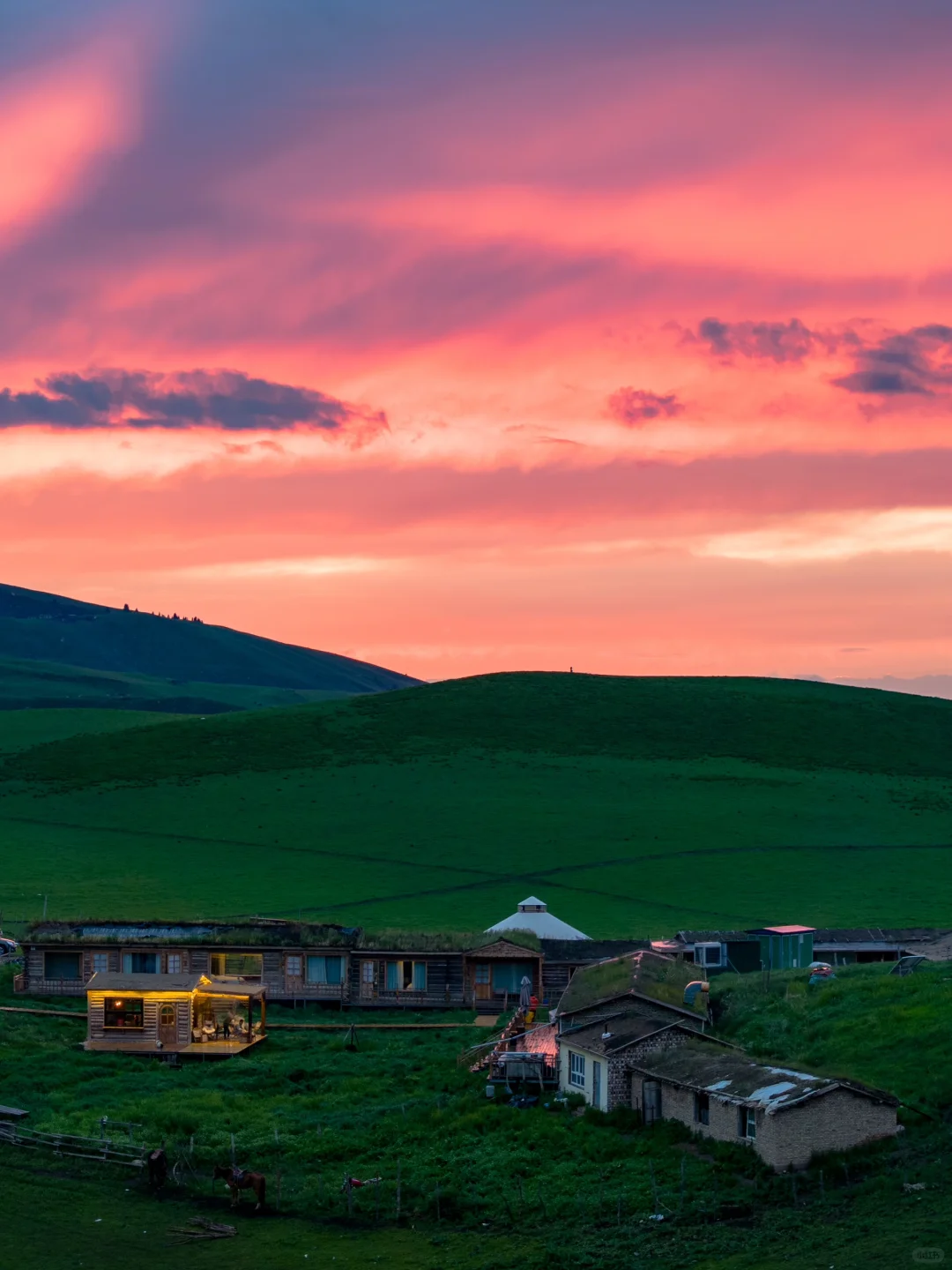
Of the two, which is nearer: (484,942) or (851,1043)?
(851,1043)

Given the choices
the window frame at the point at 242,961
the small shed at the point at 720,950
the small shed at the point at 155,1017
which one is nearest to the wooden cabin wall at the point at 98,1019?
the small shed at the point at 155,1017

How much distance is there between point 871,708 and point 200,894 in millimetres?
87134

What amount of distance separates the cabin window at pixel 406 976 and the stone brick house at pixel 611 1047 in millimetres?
22146

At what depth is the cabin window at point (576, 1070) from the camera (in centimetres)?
5569

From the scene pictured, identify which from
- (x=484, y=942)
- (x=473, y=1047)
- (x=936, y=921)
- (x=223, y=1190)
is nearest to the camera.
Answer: (x=223, y=1190)

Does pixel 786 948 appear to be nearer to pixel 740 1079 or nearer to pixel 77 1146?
pixel 740 1079

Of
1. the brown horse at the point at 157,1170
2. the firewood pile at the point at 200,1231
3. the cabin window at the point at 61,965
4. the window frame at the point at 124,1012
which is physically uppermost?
the cabin window at the point at 61,965

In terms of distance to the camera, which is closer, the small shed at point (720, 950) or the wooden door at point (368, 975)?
the wooden door at point (368, 975)

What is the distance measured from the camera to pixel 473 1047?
6406 centimetres

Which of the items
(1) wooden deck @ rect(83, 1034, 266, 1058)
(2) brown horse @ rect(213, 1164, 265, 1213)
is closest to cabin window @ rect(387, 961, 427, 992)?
(1) wooden deck @ rect(83, 1034, 266, 1058)

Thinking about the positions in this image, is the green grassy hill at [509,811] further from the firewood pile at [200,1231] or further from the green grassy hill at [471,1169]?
the firewood pile at [200,1231]

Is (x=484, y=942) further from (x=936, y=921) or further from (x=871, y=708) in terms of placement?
(x=871, y=708)

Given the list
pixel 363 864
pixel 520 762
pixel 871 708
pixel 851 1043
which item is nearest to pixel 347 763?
pixel 520 762

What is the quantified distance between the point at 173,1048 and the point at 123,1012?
98.3 inches
